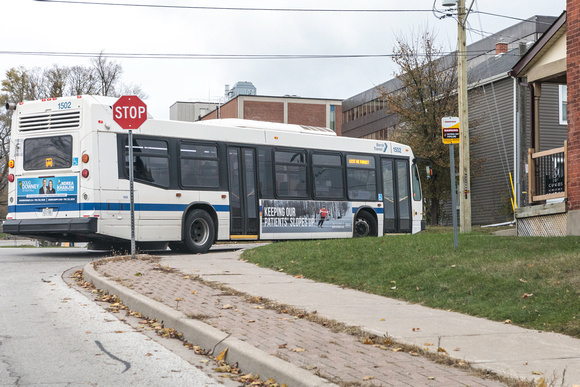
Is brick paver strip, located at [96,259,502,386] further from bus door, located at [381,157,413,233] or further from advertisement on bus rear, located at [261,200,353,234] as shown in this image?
bus door, located at [381,157,413,233]

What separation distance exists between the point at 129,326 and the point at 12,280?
4.88m

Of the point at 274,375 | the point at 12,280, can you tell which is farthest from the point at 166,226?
the point at 274,375

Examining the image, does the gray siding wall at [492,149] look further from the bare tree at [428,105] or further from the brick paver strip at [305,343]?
the brick paver strip at [305,343]

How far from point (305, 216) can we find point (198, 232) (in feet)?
11.2

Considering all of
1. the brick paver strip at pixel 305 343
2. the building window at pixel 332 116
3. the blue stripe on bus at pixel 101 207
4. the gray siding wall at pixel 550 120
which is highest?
the building window at pixel 332 116

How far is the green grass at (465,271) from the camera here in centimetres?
834

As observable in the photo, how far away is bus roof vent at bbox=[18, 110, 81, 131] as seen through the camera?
52.8 ft

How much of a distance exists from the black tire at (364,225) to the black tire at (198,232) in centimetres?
500

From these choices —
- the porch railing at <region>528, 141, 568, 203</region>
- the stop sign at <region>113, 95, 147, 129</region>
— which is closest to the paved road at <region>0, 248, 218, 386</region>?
the stop sign at <region>113, 95, 147, 129</region>

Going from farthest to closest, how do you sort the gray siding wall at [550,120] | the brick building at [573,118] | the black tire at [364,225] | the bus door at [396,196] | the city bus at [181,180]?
the gray siding wall at [550,120] < the bus door at [396,196] < the black tire at [364,225] < the city bus at [181,180] < the brick building at [573,118]

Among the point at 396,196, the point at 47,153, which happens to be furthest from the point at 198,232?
the point at 396,196

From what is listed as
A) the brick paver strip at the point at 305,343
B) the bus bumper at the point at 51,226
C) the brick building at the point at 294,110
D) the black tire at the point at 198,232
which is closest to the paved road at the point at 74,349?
the brick paver strip at the point at 305,343

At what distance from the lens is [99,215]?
15688mm

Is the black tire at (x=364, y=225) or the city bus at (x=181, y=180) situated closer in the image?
the city bus at (x=181, y=180)
